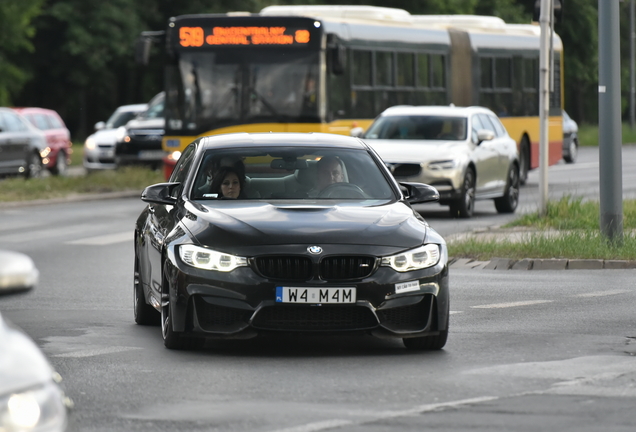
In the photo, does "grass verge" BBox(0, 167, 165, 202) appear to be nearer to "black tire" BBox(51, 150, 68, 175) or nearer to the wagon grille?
"black tire" BBox(51, 150, 68, 175)

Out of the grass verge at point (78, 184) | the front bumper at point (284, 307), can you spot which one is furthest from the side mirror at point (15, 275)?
the grass verge at point (78, 184)

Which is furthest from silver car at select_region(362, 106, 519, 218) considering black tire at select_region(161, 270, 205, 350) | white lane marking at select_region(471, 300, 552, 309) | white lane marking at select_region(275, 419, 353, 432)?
white lane marking at select_region(275, 419, 353, 432)

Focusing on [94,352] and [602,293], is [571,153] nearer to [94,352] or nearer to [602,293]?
[602,293]

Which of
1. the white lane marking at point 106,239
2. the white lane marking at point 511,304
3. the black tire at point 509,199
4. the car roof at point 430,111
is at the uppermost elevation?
the white lane marking at point 511,304

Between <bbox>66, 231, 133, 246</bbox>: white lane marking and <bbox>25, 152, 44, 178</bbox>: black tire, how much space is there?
13.7m

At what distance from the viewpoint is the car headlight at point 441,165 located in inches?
838

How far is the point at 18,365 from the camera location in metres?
3.75

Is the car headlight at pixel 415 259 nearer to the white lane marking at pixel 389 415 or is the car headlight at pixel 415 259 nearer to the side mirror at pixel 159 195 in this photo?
the white lane marking at pixel 389 415

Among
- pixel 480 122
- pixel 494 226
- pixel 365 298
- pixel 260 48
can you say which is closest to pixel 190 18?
pixel 260 48

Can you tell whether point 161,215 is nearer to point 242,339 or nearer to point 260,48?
point 242,339

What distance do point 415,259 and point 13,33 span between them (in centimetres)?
→ 4694

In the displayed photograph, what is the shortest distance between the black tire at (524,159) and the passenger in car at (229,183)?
70.0ft

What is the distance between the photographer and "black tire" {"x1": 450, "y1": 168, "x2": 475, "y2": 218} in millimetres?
21812

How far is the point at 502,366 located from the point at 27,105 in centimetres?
6031
